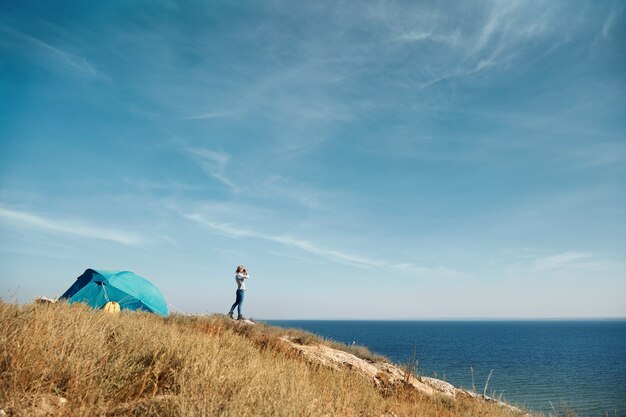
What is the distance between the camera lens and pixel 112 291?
50.6 ft

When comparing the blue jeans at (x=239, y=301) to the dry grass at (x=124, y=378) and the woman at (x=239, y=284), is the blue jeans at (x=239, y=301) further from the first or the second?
the dry grass at (x=124, y=378)

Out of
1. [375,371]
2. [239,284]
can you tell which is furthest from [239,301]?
[375,371]

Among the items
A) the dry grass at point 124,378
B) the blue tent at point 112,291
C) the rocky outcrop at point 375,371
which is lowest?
the rocky outcrop at point 375,371

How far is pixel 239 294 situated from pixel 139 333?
1103 centimetres

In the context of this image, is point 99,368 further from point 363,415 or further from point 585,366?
point 585,366

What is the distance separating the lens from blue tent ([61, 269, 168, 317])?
15.1 metres

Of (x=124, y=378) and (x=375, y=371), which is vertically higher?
(x=124, y=378)

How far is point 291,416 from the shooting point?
3787 mm

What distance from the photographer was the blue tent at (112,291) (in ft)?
49.5

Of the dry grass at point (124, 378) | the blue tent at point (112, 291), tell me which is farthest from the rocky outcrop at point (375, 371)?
the blue tent at point (112, 291)

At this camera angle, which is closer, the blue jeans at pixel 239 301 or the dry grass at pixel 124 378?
the dry grass at pixel 124 378

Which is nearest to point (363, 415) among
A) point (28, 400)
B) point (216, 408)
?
point (216, 408)

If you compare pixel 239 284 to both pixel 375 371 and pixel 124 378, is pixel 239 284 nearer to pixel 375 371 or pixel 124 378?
pixel 375 371

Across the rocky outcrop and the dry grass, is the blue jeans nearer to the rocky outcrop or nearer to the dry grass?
the rocky outcrop
